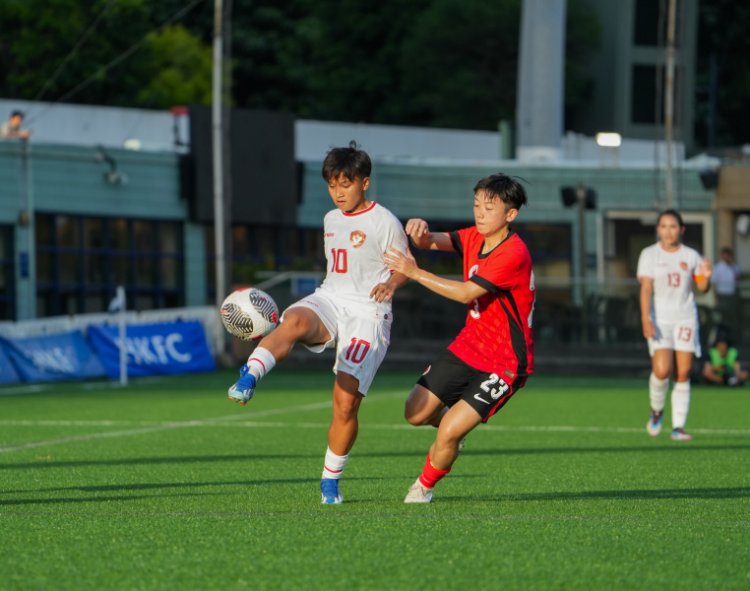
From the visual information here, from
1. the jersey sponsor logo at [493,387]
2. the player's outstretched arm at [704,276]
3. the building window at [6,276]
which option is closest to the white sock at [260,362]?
the jersey sponsor logo at [493,387]

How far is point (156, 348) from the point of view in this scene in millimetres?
29719

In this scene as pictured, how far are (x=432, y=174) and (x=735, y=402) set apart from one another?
69.9ft

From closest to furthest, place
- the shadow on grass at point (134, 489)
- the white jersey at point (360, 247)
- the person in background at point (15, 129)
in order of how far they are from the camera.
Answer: the white jersey at point (360, 247), the shadow on grass at point (134, 489), the person in background at point (15, 129)

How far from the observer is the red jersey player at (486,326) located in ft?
29.8

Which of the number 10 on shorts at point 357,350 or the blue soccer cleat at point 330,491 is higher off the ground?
the number 10 on shorts at point 357,350

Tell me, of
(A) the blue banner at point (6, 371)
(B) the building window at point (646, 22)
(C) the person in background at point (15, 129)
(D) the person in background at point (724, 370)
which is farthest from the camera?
(B) the building window at point (646, 22)

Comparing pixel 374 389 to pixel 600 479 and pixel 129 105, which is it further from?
pixel 129 105

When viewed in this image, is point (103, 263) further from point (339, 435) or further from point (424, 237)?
point (424, 237)

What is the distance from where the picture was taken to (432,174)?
143 feet

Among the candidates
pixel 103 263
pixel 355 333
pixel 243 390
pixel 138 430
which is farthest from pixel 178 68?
pixel 243 390

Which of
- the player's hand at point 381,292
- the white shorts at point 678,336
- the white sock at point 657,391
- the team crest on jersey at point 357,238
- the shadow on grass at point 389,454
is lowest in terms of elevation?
the shadow on grass at point 389,454

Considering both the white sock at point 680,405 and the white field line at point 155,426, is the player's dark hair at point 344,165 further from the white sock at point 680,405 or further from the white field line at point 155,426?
the white sock at point 680,405

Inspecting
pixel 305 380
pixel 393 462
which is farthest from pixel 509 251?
pixel 305 380

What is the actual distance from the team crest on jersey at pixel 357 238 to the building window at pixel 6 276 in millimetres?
27289
